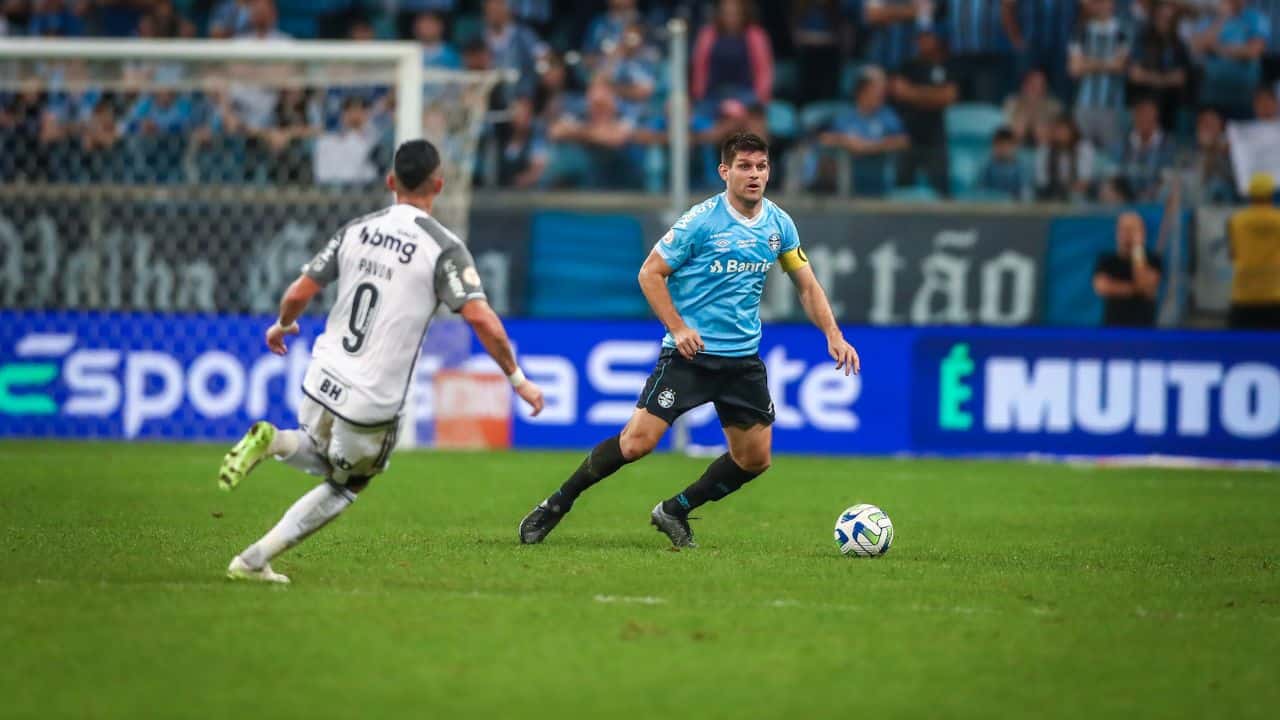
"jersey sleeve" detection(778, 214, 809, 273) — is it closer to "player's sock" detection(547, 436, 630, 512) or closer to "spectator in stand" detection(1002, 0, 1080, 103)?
"player's sock" detection(547, 436, 630, 512)

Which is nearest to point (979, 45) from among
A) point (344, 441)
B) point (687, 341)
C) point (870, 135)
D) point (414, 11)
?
point (870, 135)

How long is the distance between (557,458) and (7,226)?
602 cm

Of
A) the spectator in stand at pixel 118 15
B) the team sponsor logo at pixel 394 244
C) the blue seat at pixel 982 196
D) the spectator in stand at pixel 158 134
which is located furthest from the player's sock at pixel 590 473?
the spectator in stand at pixel 118 15

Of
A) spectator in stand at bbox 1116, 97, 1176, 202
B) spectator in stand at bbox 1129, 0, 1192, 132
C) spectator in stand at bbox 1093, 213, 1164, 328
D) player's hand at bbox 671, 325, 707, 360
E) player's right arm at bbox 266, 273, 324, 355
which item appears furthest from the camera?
spectator in stand at bbox 1129, 0, 1192, 132

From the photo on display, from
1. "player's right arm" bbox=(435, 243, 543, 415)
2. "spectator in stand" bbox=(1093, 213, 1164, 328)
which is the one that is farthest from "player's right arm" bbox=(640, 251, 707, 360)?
"spectator in stand" bbox=(1093, 213, 1164, 328)

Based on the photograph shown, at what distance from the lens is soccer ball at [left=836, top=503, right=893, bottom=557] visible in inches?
367

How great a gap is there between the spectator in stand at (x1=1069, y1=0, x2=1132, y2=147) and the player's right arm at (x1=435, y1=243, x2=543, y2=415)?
13630 millimetres

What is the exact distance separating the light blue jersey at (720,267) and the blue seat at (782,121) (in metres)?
10.5

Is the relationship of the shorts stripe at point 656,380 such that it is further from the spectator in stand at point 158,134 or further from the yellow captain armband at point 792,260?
the spectator in stand at point 158,134

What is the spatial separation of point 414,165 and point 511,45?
45.0ft

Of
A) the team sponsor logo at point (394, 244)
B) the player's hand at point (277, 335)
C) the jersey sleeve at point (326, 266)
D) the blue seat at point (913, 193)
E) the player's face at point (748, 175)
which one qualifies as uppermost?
the player's face at point (748, 175)

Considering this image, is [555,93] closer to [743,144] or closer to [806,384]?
[806,384]

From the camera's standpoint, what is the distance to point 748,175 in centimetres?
918

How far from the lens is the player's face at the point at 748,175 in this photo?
9.16 m
